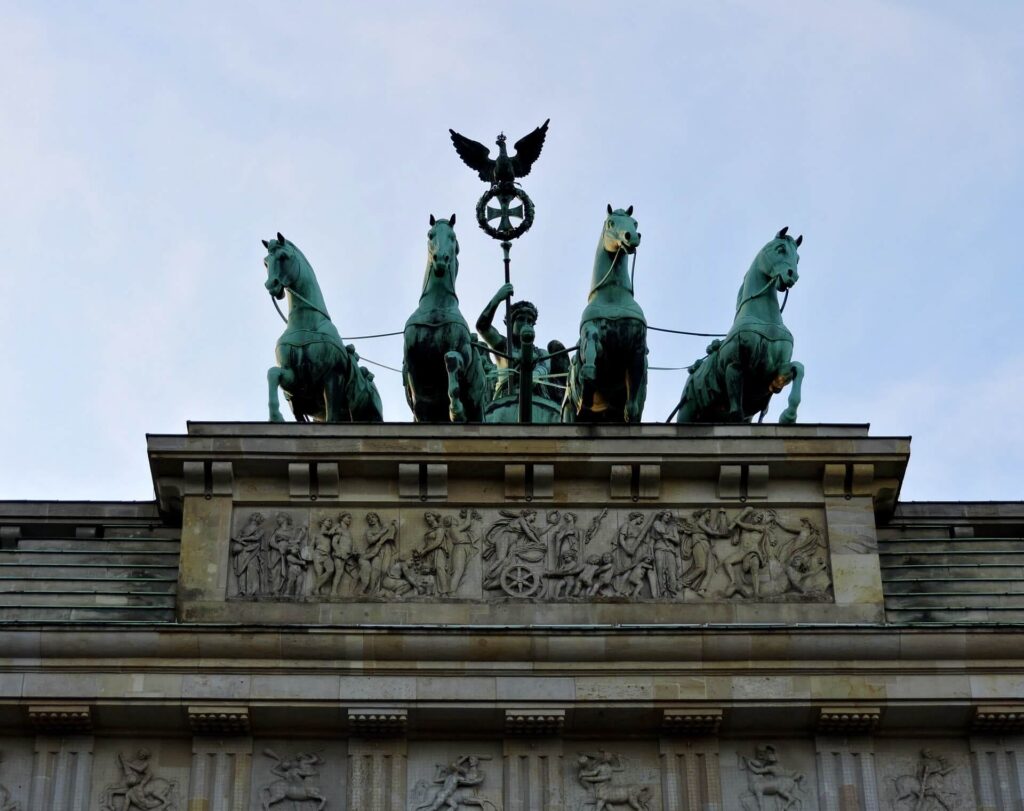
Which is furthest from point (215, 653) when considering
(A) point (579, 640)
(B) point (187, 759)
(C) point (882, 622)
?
(C) point (882, 622)

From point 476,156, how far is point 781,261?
562 cm

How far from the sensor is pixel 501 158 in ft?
115

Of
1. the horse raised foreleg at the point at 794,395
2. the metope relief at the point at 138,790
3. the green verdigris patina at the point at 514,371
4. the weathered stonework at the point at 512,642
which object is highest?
the green verdigris patina at the point at 514,371

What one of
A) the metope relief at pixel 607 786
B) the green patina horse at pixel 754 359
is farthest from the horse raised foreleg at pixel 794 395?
the metope relief at pixel 607 786

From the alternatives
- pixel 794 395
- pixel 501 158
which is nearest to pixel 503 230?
pixel 501 158

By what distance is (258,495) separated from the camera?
92.7ft

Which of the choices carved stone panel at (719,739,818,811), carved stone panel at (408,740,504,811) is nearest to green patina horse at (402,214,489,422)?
carved stone panel at (408,740,504,811)

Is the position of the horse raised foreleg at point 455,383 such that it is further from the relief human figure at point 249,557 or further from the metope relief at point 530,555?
the relief human figure at point 249,557

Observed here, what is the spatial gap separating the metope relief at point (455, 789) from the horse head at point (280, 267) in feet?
19.9

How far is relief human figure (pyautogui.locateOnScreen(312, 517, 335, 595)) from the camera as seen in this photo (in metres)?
27.8

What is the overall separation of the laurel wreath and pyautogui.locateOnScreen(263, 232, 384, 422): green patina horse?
4.49 metres

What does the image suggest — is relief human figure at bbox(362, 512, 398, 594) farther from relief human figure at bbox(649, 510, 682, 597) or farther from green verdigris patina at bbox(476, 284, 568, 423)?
green verdigris patina at bbox(476, 284, 568, 423)

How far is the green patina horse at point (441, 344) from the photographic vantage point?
99.2 feet

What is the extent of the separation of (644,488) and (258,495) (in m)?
3.66
